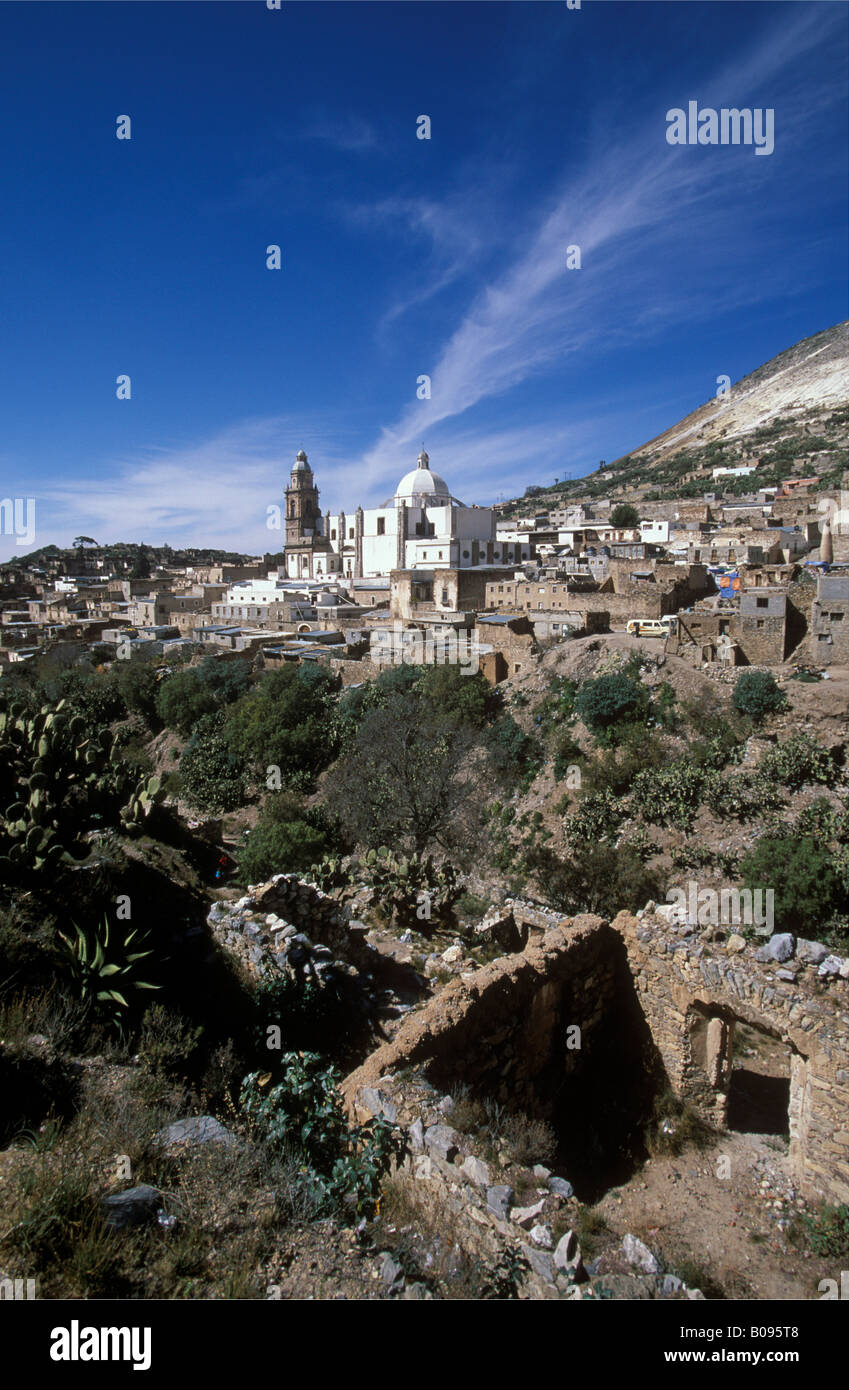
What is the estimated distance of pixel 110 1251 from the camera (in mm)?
2748

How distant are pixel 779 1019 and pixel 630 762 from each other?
984cm

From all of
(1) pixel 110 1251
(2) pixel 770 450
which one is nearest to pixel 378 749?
(1) pixel 110 1251

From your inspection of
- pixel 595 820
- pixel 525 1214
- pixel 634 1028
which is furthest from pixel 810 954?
pixel 595 820

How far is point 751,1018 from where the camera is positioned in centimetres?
590

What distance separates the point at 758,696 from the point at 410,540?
31.6 metres

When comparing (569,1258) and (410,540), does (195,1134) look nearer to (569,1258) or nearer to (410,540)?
(569,1258)

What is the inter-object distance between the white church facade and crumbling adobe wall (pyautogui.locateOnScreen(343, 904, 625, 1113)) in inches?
1256

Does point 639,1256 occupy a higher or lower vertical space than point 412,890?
lower

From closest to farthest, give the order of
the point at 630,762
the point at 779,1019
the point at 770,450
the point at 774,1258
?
the point at 774,1258, the point at 779,1019, the point at 630,762, the point at 770,450

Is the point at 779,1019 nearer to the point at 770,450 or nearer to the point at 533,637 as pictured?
the point at 533,637

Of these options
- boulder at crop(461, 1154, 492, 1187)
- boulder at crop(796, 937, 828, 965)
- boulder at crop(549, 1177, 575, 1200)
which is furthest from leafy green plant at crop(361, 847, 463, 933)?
boulder at crop(461, 1154, 492, 1187)

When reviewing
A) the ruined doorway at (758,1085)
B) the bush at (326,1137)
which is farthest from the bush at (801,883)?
the bush at (326,1137)

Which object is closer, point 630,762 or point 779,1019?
point 779,1019
